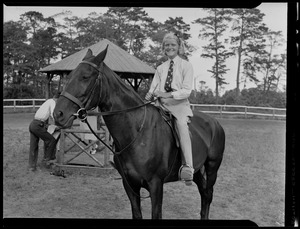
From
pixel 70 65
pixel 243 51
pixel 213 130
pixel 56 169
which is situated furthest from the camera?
pixel 56 169

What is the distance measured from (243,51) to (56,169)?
3631mm

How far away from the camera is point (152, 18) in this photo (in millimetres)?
3537

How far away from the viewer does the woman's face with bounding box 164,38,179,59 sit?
303cm

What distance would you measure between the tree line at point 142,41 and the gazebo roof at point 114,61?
15 centimetres

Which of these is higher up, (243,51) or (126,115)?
(243,51)

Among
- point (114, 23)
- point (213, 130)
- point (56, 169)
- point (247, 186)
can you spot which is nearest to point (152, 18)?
point (114, 23)

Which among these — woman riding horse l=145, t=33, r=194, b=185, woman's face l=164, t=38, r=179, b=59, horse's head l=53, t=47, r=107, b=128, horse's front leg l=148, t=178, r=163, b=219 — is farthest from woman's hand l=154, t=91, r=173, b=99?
horse's front leg l=148, t=178, r=163, b=219

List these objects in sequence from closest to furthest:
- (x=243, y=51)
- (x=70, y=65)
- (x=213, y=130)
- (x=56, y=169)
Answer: (x=213, y=130) < (x=243, y=51) < (x=70, y=65) < (x=56, y=169)

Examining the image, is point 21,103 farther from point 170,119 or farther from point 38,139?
point 170,119

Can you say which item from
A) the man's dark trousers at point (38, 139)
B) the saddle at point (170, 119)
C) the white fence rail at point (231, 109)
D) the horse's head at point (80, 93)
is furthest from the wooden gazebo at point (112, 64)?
the horse's head at point (80, 93)

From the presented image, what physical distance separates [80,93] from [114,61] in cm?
269

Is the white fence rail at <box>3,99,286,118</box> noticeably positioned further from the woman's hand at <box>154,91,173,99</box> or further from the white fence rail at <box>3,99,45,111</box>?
the woman's hand at <box>154,91,173,99</box>

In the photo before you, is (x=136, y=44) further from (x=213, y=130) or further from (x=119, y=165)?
(x=119, y=165)
